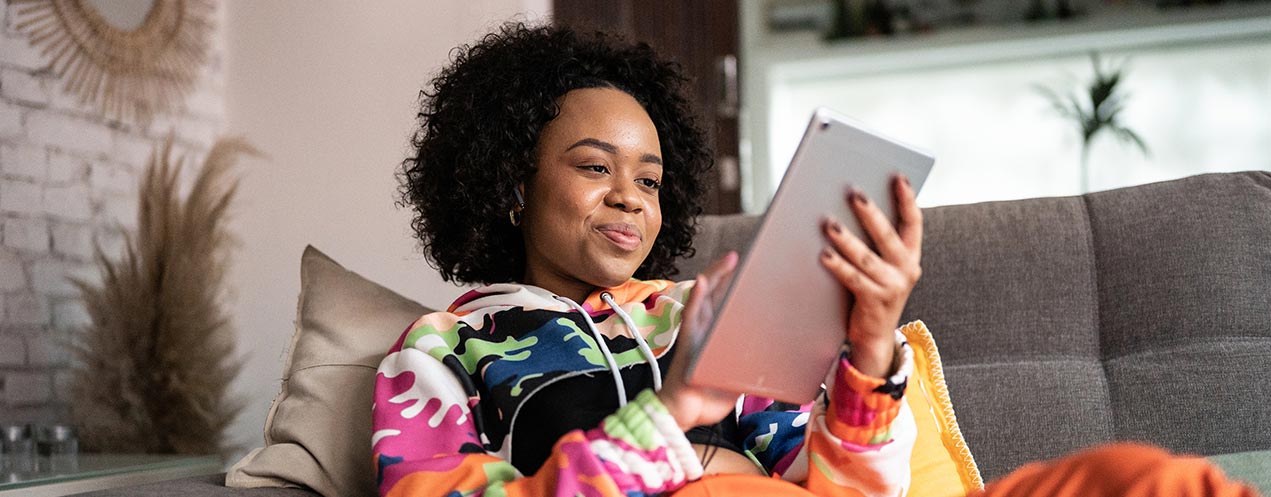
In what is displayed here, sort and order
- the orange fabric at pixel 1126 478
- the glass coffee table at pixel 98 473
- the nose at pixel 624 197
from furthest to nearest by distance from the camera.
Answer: the glass coffee table at pixel 98 473, the nose at pixel 624 197, the orange fabric at pixel 1126 478

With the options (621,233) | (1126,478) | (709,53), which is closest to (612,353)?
(621,233)

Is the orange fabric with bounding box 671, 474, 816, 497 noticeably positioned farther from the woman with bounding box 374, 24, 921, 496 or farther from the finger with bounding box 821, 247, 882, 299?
the finger with bounding box 821, 247, 882, 299

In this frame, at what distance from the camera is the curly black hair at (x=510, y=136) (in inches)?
54.6

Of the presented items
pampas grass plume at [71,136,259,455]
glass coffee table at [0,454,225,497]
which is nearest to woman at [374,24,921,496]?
glass coffee table at [0,454,225,497]

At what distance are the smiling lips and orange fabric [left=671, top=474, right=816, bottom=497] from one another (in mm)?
373

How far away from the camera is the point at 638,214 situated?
130cm

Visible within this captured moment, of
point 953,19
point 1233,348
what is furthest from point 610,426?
point 953,19

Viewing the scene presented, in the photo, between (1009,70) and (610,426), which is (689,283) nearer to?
(610,426)

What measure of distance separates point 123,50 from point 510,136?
156 cm

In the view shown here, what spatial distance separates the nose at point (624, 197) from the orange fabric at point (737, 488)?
39 cm

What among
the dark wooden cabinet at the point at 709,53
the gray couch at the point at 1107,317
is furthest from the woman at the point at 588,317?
the dark wooden cabinet at the point at 709,53

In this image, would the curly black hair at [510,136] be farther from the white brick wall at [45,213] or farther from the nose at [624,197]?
the white brick wall at [45,213]

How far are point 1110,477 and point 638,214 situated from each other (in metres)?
0.64

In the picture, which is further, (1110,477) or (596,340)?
(596,340)
